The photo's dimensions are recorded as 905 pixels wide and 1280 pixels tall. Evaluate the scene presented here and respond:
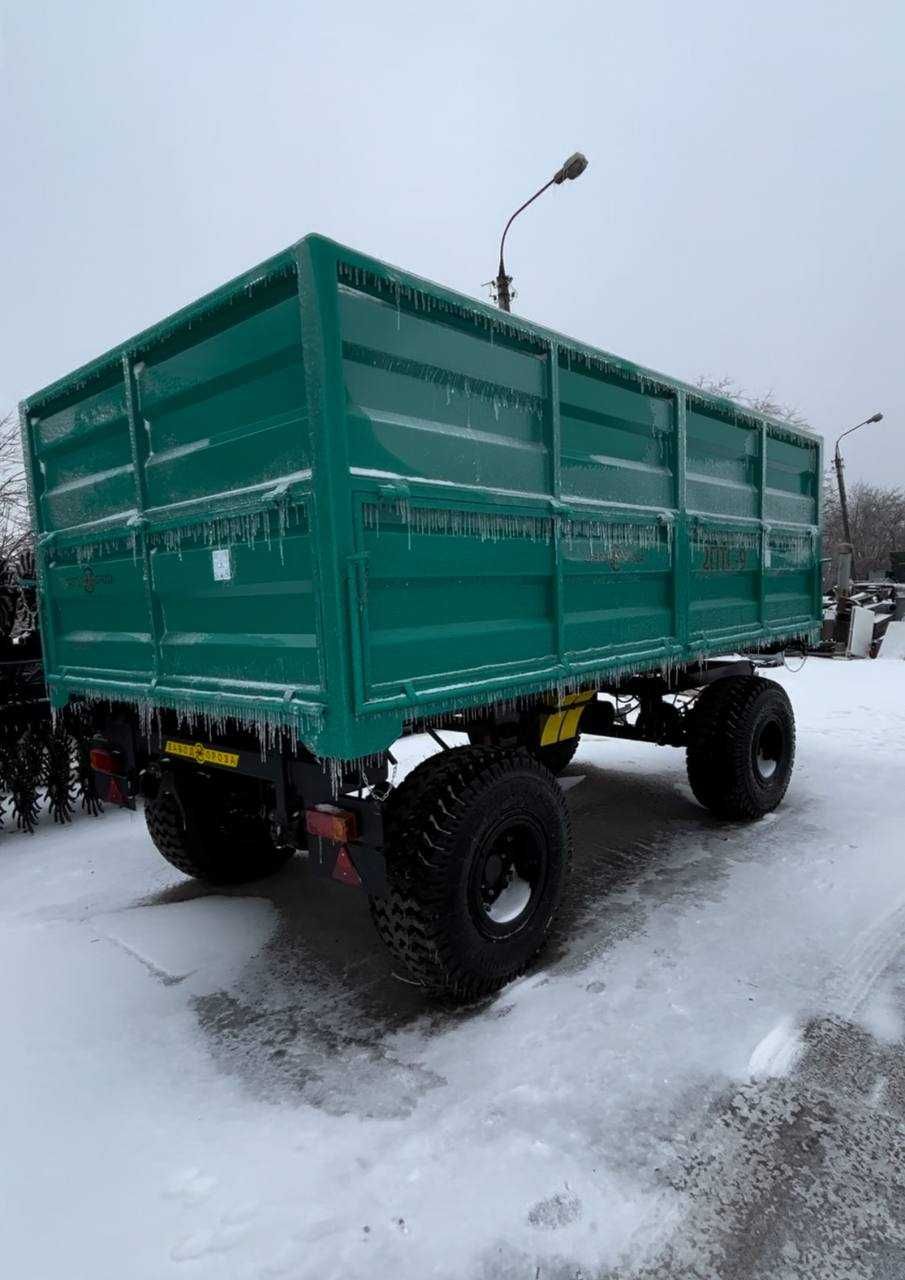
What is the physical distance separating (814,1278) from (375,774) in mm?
1815

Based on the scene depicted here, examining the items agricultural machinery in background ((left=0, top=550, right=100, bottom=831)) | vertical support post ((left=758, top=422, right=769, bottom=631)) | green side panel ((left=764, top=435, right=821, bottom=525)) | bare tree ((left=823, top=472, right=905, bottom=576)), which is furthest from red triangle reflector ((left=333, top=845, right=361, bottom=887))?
bare tree ((left=823, top=472, right=905, bottom=576))

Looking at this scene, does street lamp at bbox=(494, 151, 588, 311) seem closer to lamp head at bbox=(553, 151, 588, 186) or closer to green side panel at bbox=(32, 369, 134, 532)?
lamp head at bbox=(553, 151, 588, 186)

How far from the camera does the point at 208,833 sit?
376cm

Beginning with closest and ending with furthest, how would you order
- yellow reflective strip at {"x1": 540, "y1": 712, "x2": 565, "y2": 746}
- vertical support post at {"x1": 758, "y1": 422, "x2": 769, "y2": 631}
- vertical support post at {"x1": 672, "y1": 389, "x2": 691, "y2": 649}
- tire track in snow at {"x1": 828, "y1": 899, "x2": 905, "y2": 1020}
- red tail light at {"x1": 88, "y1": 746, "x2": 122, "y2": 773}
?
1. tire track in snow at {"x1": 828, "y1": 899, "x2": 905, "y2": 1020}
2. red tail light at {"x1": 88, "y1": 746, "x2": 122, "y2": 773}
3. yellow reflective strip at {"x1": 540, "y1": 712, "x2": 565, "y2": 746}
4. vertical support post at {"x1": 672, "y1": 389, "x2": 691, "y2": 649}
5. vertical support post at {"x1": 758, "y1": 422, "x2": 769, "y2": 631}

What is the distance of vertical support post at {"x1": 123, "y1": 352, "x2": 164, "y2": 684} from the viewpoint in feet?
9.53

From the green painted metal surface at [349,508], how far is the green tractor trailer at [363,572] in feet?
0.04

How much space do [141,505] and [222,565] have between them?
58 cm

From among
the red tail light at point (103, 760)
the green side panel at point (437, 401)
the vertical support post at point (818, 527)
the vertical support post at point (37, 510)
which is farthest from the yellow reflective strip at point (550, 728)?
the vertical support post at point (818, 527)

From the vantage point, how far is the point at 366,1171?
1.95 metres

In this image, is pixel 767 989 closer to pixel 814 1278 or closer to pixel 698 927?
pixel 698 927

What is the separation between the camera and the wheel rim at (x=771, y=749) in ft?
16.1

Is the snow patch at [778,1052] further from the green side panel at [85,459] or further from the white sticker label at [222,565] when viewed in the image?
Result: the green side panel at [85,459]

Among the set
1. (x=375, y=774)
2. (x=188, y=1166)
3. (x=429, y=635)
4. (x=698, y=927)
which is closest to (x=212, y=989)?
(x=188, y=1166)

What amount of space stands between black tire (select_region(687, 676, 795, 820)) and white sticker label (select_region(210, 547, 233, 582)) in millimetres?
3232
